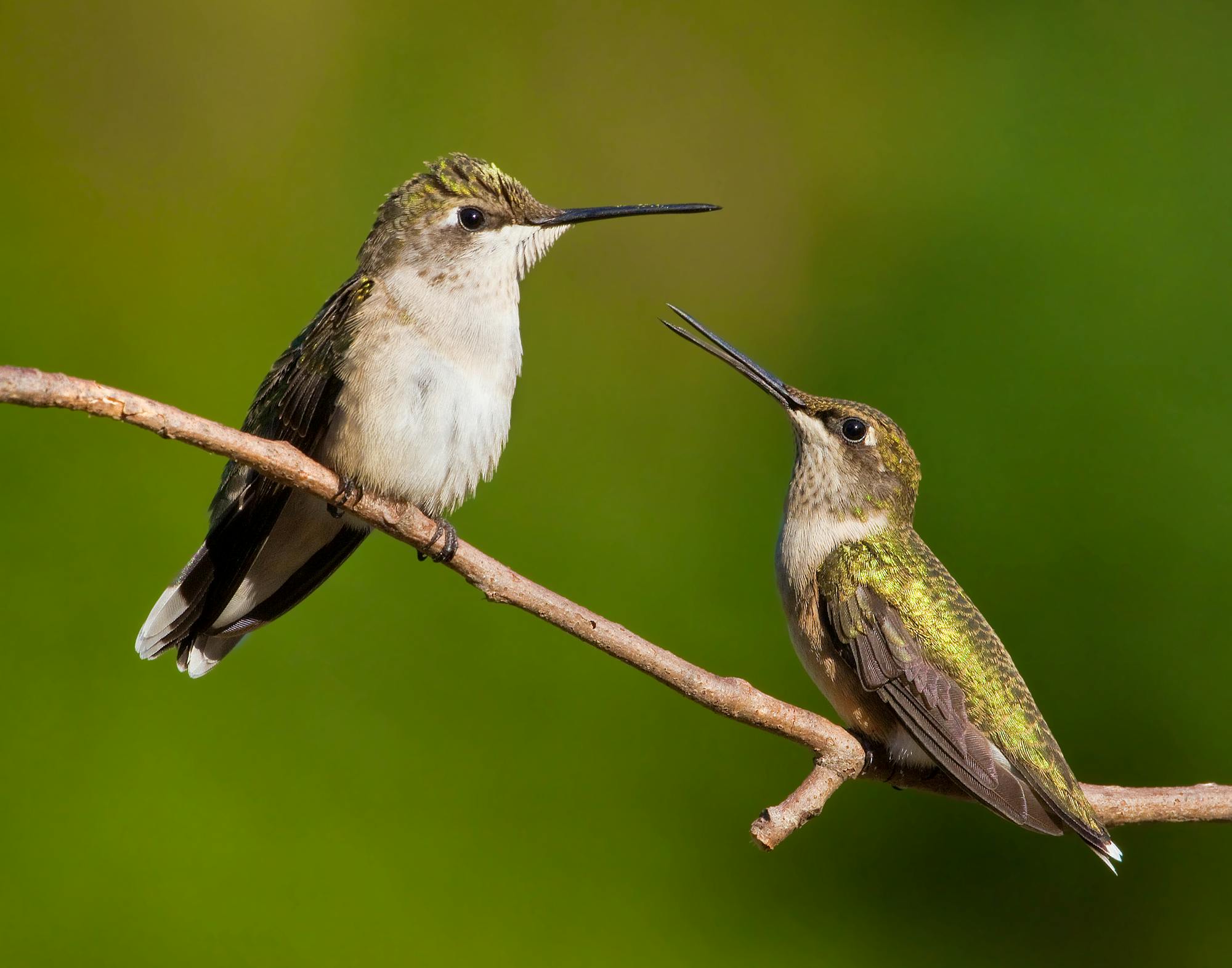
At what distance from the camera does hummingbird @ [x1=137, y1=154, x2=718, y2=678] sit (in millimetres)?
2555

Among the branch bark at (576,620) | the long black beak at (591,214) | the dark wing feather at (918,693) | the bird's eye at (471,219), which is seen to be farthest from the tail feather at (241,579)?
the dark wing feather at (918,693)

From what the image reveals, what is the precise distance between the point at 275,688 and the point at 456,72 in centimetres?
283

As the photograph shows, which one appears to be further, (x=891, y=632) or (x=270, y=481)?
(x=891, y=632)

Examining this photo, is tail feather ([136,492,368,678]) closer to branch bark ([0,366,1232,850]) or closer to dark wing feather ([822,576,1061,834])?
branch bark ([0,366,1232,850])

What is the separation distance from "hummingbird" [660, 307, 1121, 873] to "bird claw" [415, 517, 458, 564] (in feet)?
2.26

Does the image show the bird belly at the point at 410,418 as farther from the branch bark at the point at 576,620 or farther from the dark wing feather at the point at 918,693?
the dark wing feather at the point at 918,693

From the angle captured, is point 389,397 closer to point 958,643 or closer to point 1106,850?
point 958,643

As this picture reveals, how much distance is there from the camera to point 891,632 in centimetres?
284

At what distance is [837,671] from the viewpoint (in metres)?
2.86

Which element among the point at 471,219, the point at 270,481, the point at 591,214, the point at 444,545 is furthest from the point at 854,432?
the point at 270,481

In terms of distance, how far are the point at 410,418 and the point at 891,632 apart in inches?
48.8

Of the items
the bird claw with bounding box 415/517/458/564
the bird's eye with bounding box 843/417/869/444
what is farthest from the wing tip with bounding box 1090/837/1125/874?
the bird claw with bounding box 415/517/458/564

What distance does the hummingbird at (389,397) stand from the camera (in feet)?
8.38

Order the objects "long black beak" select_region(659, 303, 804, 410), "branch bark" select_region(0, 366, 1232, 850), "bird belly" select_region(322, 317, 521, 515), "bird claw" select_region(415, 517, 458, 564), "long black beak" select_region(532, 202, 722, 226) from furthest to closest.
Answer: "long black beak" select_region(659, 303, 804, 410)
"long black beak" select_region(532, 202, 722, 226)
"bird belly" select_region(322, 317, 521, 515)
"bird claw" select_region(415, 517, 458, 564)
"branch bark" select_region(0, 366, 1232, 850)
